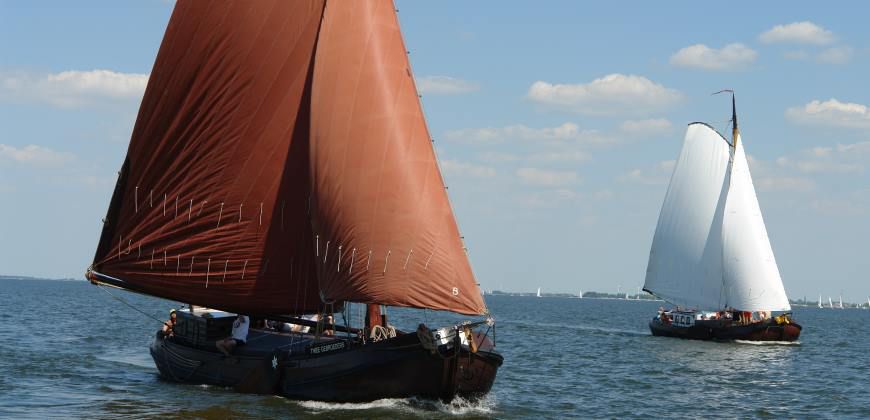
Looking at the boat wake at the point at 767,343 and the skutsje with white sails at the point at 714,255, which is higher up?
the skutsje with white sails at the point at 714,255

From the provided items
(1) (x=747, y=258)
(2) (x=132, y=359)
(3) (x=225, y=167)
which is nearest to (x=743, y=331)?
(1) (x=747, y=258)

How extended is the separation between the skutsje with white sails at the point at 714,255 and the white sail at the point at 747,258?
0.21 ft

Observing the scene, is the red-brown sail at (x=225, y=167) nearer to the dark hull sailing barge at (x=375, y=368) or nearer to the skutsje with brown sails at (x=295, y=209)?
the skutsje with brown sails at (x=295, y=209)

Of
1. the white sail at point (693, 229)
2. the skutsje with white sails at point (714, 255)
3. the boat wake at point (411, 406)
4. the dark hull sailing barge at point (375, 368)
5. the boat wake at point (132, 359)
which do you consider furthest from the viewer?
the white sail at point (693, 229)

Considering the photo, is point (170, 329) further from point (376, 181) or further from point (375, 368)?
point (376, 181)

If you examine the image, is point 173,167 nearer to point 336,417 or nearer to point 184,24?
point 184,24

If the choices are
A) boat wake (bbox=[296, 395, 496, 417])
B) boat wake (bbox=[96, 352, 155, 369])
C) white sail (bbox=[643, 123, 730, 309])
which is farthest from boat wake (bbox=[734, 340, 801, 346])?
boat wake (bbox=[296, 395, 496, 417])

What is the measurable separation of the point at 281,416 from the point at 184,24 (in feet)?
42.4

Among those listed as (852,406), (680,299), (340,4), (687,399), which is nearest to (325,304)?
(340,4)

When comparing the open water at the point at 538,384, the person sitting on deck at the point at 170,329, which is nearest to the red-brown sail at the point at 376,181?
the open water at the point at 538,384

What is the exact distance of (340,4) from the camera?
107ft

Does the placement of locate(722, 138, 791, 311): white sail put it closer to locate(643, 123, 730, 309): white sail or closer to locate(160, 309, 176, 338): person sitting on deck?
locate(643, 123, 730, 309): white sail

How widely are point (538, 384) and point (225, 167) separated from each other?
47.1 ft

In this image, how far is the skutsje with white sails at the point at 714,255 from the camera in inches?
2916
